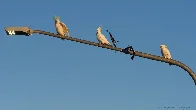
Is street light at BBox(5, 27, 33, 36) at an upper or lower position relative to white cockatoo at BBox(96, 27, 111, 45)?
lower

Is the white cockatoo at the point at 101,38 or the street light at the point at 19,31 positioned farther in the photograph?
the white cockatoo at the point at 101,38

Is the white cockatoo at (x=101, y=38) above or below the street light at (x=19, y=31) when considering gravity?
above

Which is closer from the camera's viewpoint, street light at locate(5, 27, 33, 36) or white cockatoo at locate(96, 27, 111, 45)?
street light at locate(5, 27, 33, 36)

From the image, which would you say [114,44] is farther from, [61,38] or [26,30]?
[26,30]

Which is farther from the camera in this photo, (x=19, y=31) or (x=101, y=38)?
(x=101, y=38)

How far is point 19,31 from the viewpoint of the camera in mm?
9570

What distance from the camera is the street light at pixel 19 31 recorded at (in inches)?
373

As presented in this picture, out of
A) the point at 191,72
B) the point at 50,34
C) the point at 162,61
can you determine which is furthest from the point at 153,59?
the point at 50,34

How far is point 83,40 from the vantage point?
983 centimetres

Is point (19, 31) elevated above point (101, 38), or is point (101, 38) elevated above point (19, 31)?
point (101, 38)

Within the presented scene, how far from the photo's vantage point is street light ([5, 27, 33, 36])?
9477 millimetres

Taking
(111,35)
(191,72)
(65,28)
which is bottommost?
(191,72)

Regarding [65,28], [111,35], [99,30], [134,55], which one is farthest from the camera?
[99,30]

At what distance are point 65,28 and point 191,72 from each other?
164 inches
